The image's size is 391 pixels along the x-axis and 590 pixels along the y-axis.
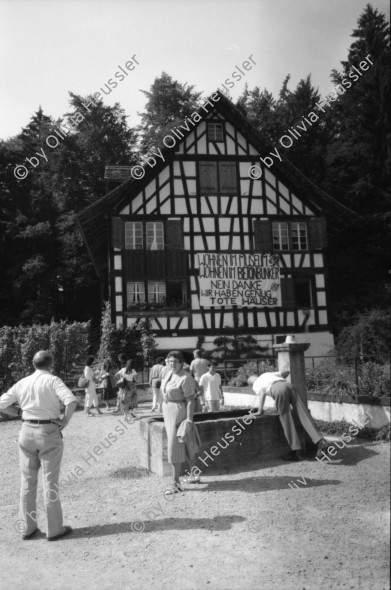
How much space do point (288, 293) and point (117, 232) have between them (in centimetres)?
843

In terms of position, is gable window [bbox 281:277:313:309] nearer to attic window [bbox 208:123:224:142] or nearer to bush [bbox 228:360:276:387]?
attic window [bbox 208:123:224:142]

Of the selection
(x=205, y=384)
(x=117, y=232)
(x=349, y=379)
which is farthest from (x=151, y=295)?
(x=349, y=379)

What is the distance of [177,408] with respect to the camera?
23.4ft

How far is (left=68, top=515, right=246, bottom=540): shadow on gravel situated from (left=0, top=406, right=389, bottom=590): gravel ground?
1 centimetres

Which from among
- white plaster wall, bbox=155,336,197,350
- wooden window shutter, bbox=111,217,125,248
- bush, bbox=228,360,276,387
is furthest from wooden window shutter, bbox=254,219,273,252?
bush, bbox=228,360,276,387

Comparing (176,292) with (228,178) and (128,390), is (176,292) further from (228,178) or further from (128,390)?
(128,390)

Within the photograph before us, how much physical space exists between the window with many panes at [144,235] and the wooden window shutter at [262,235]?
4.44 metres

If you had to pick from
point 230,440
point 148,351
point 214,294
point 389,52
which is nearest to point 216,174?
point 214,294

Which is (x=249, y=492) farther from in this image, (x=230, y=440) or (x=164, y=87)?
(x=164, y=87)

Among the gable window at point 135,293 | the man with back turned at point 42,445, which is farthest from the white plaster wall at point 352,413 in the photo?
the gable window at point 135,293

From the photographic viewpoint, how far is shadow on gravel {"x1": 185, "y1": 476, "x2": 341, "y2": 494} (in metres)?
6.81

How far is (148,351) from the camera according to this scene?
73.7ft

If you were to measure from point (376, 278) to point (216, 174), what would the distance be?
31.5 ft

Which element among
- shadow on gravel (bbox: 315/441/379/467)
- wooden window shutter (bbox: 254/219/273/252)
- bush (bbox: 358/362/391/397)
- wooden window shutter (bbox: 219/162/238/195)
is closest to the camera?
shadow on gravel (bbox: 315/441/379/467)
